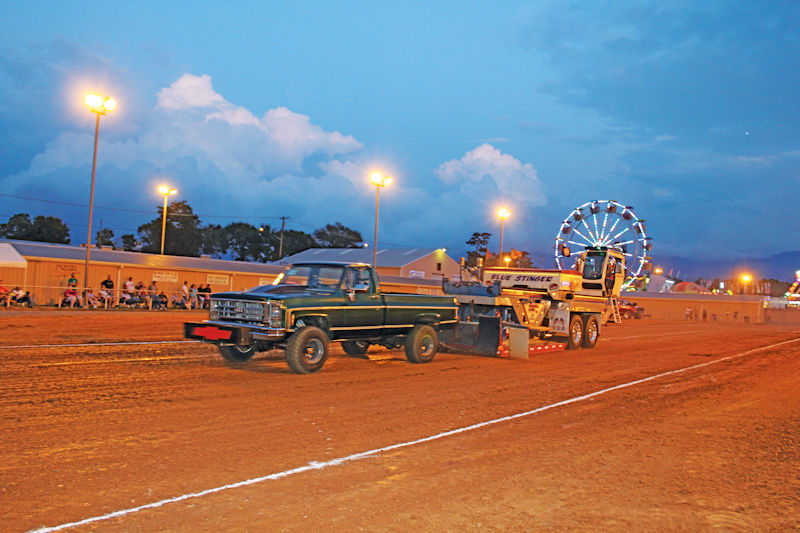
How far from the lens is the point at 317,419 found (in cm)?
803

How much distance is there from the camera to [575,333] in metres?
18.6

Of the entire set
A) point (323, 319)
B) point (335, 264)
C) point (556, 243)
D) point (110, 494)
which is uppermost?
point (556, 243)

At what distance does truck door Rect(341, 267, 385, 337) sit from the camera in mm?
12336

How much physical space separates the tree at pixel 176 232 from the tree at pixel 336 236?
21.7 meters

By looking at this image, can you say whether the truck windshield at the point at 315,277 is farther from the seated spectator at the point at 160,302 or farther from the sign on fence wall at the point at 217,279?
the sign on fence wall at the point at 217,279

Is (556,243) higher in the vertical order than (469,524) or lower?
higher

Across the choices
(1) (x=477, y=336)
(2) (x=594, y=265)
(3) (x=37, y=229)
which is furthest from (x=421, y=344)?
(3) (x=37, y=229)

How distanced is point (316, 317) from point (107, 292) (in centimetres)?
1915

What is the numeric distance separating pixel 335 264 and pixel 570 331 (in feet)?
27.2

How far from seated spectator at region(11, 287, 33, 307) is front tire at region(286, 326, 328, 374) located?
19.1 meters

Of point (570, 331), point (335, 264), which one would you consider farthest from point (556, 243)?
point (335, 264)

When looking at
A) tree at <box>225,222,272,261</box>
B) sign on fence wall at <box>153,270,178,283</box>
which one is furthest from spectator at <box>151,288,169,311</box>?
tree at <box>225,222,272,261</box>

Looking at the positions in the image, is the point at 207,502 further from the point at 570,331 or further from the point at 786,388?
the point at 570,331

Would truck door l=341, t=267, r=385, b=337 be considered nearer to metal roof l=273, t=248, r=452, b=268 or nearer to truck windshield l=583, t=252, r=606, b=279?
truck windshield l=583, t=252, r=606, b=279
